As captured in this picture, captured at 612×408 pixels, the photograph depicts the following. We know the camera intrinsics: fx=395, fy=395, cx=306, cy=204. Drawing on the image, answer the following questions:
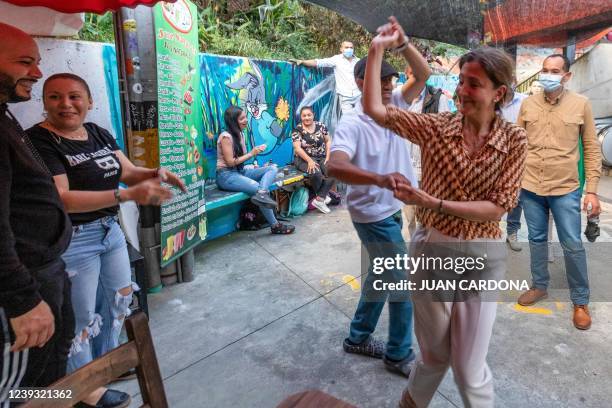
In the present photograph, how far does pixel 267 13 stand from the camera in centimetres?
816

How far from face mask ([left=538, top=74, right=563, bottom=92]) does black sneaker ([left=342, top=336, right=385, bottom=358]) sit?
7.35 feet

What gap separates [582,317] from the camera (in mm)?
2982

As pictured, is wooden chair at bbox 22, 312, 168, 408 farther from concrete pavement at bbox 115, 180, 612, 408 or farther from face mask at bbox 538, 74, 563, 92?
face mask at bbox 538, 74, 563, 92

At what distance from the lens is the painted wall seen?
2.74 meters

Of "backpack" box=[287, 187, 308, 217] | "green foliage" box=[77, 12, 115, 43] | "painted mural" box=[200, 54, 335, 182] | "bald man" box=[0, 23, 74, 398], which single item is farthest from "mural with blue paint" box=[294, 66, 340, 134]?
"bald man" box=[0, 23, 74, 398]

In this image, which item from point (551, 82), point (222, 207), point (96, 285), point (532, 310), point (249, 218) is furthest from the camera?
point (249, 218)

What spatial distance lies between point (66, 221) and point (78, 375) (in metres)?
0.82

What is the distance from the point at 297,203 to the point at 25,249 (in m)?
4.43

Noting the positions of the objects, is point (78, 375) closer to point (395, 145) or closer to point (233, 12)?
point (395, 145)

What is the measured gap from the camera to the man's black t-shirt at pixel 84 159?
1.93m

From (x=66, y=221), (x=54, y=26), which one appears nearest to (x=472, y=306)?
(x=66, y=221)

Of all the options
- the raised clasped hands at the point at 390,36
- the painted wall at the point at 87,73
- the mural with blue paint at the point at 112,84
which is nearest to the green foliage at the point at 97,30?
the mural with blue paint at the point at 112,84

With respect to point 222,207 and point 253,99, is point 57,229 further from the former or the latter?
point 253,99

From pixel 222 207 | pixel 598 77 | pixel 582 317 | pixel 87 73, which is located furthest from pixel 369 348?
pixel 598 77
